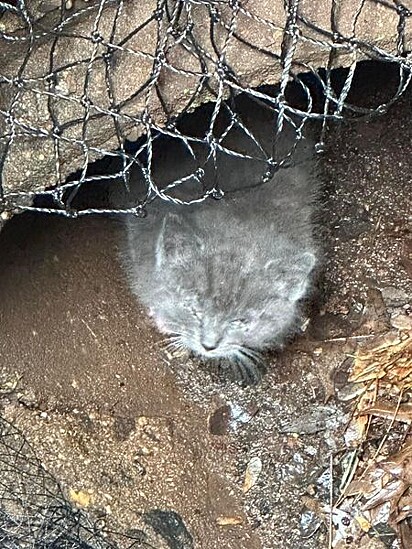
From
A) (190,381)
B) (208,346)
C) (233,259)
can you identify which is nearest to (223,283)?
(233,259)

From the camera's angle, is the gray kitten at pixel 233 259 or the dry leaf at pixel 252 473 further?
the dry leaf at pixel 252 473

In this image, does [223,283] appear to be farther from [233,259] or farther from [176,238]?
[176,238]

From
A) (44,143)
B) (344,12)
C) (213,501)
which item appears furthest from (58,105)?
(213,501)

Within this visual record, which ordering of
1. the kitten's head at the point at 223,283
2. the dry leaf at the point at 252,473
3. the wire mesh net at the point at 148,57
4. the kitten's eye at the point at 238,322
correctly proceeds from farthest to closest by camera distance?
the dry leaf at the point at 252,473 < the kitten's eye at the point at 238,322 < the kitten's head at the point at 223,283 < the wire mesh net at the point at 148,57

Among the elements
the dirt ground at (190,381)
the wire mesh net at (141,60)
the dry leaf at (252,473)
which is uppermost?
the wire mesh net at (141,60)

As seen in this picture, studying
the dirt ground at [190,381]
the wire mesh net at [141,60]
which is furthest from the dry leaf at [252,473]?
the wire mesh net at [141,60]

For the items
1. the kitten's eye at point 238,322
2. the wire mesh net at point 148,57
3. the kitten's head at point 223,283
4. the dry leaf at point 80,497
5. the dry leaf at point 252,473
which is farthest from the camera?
the dry leaf at point 252,473

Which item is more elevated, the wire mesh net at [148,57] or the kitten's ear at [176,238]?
the wire mesh net at [148,57]

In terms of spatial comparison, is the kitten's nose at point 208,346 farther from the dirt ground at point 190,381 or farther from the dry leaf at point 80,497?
the dry leaf at point 80,497

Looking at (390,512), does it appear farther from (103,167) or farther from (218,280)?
(103,167)
